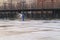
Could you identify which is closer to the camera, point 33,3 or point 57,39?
point 57,39

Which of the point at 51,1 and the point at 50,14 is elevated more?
the point at 51,1

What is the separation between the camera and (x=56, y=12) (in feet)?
76.2

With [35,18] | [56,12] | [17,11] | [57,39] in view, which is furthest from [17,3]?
[57,39]

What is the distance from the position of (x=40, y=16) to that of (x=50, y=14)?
1.23 m

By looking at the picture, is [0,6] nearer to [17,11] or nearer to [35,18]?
[17,11]

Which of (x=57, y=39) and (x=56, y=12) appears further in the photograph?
(x=56, y=12)

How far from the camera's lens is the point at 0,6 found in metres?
23.7

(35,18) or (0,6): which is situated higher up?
(0,6)

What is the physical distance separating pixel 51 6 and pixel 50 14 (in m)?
1.04

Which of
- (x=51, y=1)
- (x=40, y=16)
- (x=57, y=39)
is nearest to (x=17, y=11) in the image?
(x=40, y=16)

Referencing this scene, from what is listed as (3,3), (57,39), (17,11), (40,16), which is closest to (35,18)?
(40,16)

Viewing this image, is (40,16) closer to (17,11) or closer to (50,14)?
(50,14)

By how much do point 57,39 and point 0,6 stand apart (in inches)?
615

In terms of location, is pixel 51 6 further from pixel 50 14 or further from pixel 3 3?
pixel 3 3
